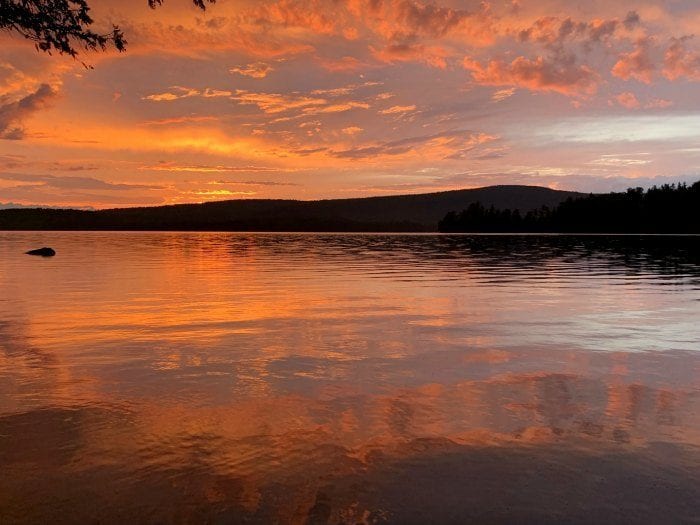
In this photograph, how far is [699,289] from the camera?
88.9ft

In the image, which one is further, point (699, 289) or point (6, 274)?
point (6, 274)

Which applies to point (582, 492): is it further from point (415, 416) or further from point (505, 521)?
point (415, 416)

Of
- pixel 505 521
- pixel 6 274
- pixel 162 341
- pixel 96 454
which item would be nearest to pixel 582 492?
pixel 505 521

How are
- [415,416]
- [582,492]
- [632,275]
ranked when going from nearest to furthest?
1. [582,492]
2. [415,416]
3. [632,275]

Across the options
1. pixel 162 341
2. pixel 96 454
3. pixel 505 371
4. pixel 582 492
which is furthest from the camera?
pixel 162 341

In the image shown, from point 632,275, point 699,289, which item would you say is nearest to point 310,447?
point 699,289

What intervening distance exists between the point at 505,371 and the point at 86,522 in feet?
26.8

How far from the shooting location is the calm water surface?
5.92m

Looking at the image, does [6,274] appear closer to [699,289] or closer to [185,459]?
[185,459]

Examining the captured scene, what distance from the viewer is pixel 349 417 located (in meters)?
8.58

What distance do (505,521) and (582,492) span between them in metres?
1.14

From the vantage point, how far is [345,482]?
20.8ft

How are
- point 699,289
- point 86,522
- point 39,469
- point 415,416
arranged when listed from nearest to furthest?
1. point 86,522
2. point 39,469
3. point 415,416
4. point 699,289

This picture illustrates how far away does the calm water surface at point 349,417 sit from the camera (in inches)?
233
